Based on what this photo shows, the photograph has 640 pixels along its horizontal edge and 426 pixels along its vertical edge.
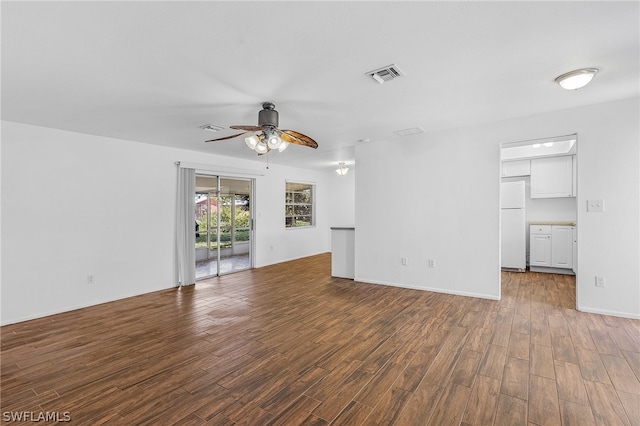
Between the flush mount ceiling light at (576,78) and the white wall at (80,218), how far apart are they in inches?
223

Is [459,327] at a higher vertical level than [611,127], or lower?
lower

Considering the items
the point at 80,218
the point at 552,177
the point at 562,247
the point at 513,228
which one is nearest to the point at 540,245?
the point at 562,247

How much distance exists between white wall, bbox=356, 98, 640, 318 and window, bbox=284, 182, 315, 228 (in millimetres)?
3233

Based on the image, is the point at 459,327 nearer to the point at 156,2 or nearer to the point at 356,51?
the point at 356,51

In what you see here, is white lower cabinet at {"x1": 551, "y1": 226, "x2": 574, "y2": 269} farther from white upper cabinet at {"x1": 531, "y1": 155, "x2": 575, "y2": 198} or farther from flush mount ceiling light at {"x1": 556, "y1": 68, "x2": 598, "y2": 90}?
flush mount ceiling light at {"x1": 556, "y1": 68, "x2": 598, "y2": 90}

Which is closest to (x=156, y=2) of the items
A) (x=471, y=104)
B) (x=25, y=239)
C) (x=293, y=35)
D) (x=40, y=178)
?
Result: (x=293, y=35)

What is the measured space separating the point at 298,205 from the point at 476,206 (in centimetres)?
528

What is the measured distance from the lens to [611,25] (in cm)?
197

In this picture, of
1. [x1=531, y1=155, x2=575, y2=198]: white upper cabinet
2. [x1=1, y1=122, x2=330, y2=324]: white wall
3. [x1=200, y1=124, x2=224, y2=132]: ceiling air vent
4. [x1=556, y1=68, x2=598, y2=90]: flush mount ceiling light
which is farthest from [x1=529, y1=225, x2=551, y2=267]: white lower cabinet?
[x1=1, y1=122, x2=330, y2=324]: white wall

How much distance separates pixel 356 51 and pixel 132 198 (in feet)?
14.7

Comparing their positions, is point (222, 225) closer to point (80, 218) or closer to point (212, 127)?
point (80, 218)

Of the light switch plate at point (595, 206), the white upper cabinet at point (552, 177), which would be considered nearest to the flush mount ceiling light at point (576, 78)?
the light switch plate at point (595, 206)

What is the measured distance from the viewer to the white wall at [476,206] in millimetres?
3570

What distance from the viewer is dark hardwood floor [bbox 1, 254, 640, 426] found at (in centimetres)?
196
